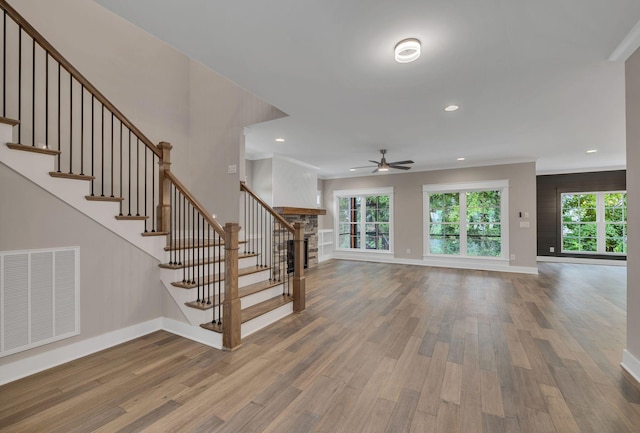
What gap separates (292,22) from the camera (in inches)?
74.1

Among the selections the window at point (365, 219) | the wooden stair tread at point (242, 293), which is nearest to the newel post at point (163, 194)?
the wooden stair tread at point (242, 293)

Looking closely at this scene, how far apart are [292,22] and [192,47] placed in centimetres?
86

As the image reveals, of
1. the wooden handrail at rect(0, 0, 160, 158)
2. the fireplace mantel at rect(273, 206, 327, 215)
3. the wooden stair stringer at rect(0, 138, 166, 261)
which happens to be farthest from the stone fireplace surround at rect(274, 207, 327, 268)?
the wooden handrail at rect(0, 0, 160, 158)

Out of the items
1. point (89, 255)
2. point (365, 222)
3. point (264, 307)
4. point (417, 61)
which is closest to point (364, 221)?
point (365, 222)

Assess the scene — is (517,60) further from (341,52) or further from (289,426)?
(289,426)

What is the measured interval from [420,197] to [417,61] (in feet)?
18.4

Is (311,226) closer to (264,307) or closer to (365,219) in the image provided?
(365,219)

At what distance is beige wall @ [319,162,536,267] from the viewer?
6375mm

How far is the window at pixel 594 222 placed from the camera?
7461 mm

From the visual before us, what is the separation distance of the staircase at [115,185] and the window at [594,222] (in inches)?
346

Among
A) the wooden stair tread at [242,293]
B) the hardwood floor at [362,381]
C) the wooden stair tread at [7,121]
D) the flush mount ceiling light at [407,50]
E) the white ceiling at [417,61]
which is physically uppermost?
the white ceiling at [417,61]

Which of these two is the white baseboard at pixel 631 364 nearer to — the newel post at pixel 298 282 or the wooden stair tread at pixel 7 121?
the newel post at pixel 298 282

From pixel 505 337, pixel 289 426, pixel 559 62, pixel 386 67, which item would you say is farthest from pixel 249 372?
pixel 559 62

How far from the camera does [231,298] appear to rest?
2.57 meters
